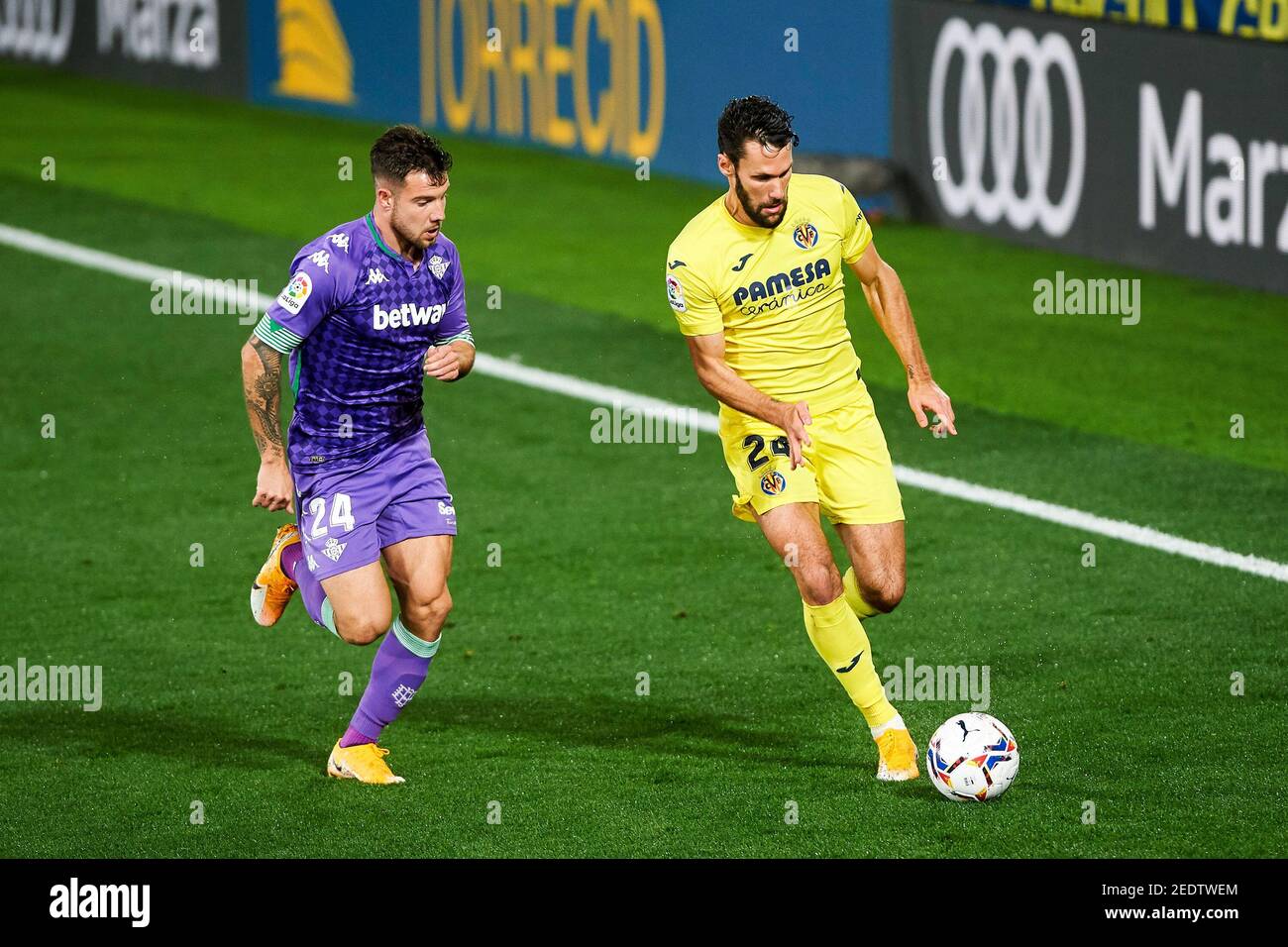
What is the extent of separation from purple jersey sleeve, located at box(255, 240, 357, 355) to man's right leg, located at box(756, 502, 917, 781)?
167 centimetres

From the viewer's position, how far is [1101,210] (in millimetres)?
16000

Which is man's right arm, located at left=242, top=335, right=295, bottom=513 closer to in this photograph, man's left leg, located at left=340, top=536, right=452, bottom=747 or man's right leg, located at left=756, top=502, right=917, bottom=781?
man's left leg, located at left=340, top=536, right=452, bottom=747

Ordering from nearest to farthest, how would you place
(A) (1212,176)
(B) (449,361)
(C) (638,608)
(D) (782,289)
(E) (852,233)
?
(B) (449,361), (D) (782,289), (E) (852,233), (C) (638,608), (A) (1212,176)

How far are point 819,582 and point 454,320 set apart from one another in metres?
1.57

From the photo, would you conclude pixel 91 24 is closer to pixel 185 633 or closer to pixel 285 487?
pixel 185 633

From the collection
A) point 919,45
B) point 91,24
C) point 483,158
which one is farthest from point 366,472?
point 91,24

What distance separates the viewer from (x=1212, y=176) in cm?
1484

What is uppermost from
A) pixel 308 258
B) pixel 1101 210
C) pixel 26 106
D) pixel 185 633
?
pixel 26 106

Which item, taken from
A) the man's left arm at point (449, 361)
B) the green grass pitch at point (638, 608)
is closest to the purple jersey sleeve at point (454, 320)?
the man's left arm at point (449, 361)

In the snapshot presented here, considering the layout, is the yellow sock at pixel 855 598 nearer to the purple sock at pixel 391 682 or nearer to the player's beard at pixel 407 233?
the purple sock at pixel 391 682

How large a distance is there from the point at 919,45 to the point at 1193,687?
34.0ft

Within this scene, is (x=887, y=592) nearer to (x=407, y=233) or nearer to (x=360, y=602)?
(x=360, y=602)

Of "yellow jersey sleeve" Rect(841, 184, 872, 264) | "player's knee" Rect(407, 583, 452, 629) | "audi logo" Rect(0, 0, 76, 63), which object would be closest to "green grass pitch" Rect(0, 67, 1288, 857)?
"player's knee" Rect(407, 583, 452, 629)

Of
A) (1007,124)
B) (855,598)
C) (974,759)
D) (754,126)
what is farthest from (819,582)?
(1007,124)
